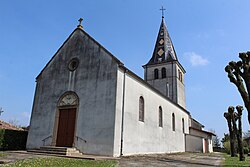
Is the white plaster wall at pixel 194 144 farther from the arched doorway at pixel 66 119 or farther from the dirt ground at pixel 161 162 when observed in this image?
the arched doorway at pixel 66 119

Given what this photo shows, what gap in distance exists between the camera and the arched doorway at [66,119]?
1559cm

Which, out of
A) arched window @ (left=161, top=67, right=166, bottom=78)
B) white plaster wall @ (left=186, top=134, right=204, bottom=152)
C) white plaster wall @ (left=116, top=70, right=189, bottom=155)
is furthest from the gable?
white plaster wall @ (left=186, top=134, right=204, bottom=152)

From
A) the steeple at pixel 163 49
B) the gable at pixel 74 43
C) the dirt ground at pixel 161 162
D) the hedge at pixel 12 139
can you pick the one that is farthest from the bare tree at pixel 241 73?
the steeple at pixel 163 49

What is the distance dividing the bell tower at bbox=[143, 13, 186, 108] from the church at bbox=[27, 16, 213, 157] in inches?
396

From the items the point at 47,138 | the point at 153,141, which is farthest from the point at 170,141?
the point at 47,138

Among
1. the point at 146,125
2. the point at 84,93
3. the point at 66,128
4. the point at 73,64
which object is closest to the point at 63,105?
the point at 66,128

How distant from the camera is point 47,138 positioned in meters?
16.4

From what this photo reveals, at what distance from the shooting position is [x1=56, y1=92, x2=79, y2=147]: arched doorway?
15.6 metres

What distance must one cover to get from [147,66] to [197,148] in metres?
14.3

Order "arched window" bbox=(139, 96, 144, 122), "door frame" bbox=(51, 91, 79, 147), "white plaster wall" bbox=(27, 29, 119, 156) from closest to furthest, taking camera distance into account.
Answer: "white plaster wall" bbox=(27, 29, 119, 156) → "door frame" bbox=(51, 91, 79, 147) → "arched window" bbox=(139, 96, 144, 122)

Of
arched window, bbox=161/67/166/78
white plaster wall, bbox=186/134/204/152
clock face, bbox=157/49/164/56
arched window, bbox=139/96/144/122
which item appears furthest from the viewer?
clock face, bbox=157/49/164/56

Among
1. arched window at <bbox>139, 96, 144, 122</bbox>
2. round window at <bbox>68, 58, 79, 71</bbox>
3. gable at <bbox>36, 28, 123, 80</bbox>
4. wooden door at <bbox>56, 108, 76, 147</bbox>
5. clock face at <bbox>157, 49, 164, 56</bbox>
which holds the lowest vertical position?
wooden door at <bbox>56, 108, 76, 147</bbox>

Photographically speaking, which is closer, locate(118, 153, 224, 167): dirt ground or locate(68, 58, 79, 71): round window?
locate(118, 153, 224, 167): dirt ground

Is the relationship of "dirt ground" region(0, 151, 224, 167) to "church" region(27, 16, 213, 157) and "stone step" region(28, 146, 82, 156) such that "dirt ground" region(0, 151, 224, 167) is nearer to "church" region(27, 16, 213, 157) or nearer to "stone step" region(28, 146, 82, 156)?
"stone step" region(28, 146, 82, 156)
